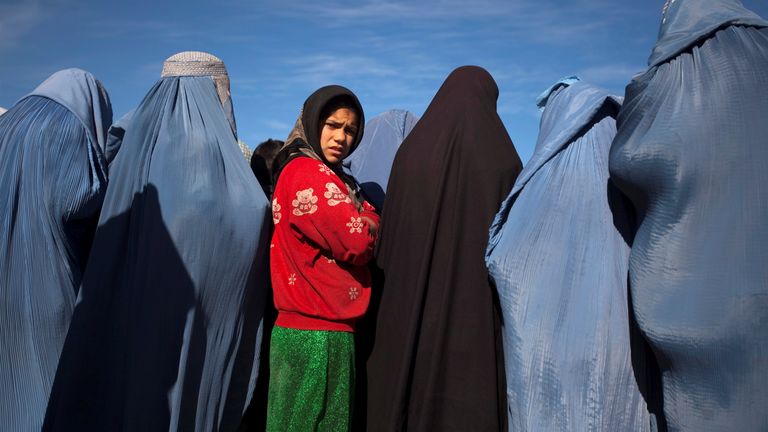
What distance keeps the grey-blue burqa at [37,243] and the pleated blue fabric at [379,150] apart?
4.57ft

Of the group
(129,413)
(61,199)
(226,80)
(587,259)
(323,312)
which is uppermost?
(226,80)

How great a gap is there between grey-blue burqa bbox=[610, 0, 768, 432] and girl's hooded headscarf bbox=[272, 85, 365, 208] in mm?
1129

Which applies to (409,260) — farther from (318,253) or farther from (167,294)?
(167,294)

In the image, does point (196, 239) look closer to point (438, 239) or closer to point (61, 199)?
point (61, 199)

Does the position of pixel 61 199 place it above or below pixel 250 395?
above

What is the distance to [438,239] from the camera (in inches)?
101

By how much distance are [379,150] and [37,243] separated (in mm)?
1813

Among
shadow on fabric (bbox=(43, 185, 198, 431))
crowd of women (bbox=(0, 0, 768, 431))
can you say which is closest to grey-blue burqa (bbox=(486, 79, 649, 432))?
crowd of women (bbox=(0, 0, 768, 431))

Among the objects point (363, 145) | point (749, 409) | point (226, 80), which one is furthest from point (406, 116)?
point (749, 409)

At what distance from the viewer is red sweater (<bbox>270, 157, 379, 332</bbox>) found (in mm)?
2404

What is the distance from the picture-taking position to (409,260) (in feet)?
8.64

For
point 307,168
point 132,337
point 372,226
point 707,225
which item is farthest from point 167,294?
point 707,225

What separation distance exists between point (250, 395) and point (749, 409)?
1.74 metres

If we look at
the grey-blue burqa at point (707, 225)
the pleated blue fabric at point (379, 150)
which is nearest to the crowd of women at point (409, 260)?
the grey-blue burqa at point (707, 225)
